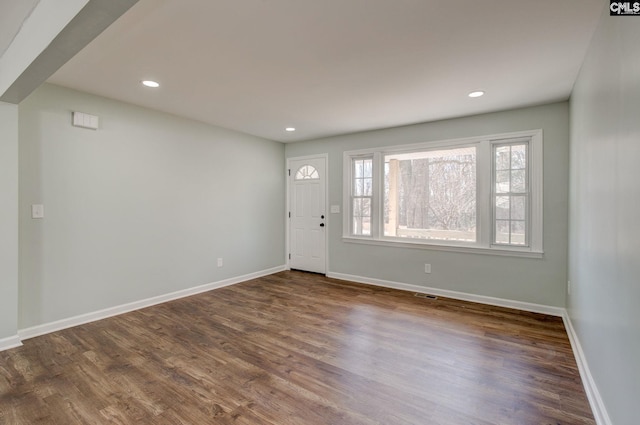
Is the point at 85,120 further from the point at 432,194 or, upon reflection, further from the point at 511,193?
the point at 511,193

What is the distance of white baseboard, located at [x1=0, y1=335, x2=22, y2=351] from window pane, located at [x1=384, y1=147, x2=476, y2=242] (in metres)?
4.49

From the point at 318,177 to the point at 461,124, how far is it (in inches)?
98.9

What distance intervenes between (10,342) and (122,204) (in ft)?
5.30

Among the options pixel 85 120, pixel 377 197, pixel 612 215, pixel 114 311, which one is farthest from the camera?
pixel 377 197

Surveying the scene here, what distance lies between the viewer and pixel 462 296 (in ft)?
13.6

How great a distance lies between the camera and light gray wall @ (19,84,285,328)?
9.89ft

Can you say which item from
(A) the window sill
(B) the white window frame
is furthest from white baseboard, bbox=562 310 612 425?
(B) the white window frame

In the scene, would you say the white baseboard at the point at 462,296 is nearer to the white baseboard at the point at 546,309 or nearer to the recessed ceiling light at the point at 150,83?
the white baseboard at the point at 546,309

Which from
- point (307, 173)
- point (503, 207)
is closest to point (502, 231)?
point (503, 207)

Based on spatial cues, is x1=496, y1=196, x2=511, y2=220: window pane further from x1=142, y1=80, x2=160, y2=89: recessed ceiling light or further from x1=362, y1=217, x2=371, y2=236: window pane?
x1=142, y1=80, x2=160, y2=89: recessed ceiling light

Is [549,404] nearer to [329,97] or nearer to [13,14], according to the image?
[329,97]

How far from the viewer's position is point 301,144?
578 cm

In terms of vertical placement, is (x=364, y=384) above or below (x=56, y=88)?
below

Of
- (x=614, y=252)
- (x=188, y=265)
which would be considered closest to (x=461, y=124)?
(x=614, y=252)
